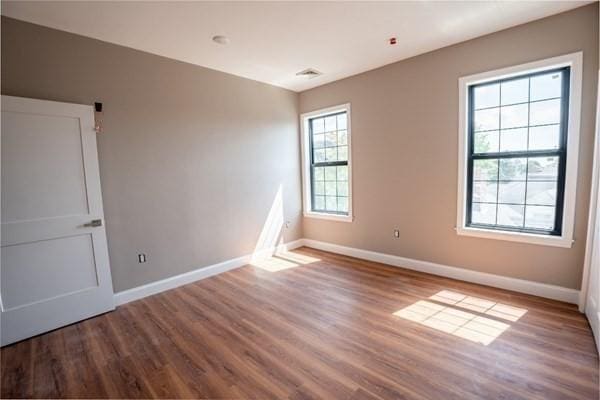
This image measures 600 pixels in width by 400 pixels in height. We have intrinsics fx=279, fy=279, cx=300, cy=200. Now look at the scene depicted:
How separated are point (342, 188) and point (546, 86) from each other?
8.81 ft

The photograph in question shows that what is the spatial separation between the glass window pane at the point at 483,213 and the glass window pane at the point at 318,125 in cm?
258

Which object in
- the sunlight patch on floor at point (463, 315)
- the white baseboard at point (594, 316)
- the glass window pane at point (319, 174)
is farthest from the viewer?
the glass window pane at point (319, 174)

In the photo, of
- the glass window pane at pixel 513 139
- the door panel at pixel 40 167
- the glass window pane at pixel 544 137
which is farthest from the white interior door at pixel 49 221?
the glass window pane at pixel 544 137

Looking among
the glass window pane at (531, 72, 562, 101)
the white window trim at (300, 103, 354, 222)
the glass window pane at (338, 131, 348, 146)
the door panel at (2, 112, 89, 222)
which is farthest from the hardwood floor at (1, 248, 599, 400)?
the glass window pane at (338, 131, 348, 146)

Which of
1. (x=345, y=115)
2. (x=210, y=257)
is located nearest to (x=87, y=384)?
(x=210, y=257)

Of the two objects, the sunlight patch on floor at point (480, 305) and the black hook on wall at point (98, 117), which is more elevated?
the black hook on wall at point (98, 117)

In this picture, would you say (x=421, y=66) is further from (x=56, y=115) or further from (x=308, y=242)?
(x=56, y=115)

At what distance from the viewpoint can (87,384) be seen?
1.90 meters

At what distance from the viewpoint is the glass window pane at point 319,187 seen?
4905 mm

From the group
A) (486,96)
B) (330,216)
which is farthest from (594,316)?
(330,216)

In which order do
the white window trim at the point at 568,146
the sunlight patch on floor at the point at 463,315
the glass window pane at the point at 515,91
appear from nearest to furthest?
1. the sunlight patch on floor at the point at 463,315
2. the white window trim at the point at 568,146
3. the glass window pane at the point at 515,91

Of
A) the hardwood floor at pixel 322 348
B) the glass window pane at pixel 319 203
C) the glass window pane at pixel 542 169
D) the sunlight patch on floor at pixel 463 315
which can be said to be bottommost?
the hardwood floor at pixel 322 348

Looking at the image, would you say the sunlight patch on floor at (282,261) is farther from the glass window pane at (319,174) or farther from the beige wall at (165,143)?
the glass window pane at (319,174)

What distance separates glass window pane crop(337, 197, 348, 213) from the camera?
456cm
